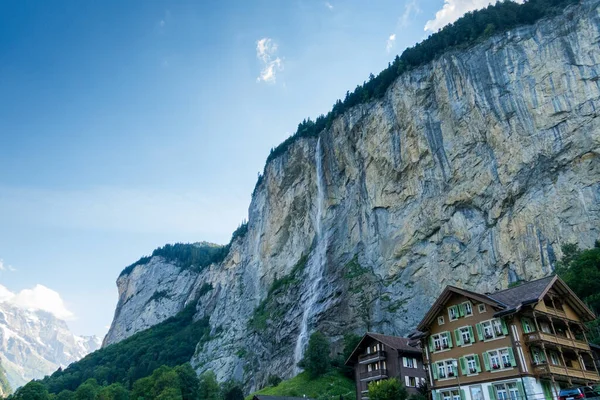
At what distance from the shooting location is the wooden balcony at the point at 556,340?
35875mm

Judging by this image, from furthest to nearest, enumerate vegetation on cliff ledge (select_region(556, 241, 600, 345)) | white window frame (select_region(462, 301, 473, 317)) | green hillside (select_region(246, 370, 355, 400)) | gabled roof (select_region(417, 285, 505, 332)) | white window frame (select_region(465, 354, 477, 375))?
green hillside (select_region(246, 370, 355, 400)), vegetation on cliff ledge (select_region(556, 241, 600, 345)), white window frame (select_region(462, 301, 473, 317)), white window frame (select_region(465, 354, 477, 375)), gabled roof (select_region(417, 285, 505, 332))

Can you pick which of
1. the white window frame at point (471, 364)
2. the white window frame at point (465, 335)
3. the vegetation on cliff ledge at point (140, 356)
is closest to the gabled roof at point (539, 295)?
the white window frame at point (465, 335)

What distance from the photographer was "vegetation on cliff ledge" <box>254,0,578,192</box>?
84625 millimetres

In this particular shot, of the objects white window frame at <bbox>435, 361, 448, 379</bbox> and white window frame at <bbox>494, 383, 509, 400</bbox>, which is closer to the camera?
white window frame at <bbox>494, 383, 509, 400</bbox>

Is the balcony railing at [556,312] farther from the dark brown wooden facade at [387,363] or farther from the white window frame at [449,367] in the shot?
the dark brown wooden facade at [387,363]

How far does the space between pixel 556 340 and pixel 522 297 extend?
385 cm

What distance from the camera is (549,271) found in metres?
62.1

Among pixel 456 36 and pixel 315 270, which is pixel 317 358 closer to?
pixel 315 270

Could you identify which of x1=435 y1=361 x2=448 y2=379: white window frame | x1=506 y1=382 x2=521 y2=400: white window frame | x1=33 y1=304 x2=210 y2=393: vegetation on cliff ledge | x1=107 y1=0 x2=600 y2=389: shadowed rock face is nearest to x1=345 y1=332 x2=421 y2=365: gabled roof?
x1=435 y1=361 x2=448 y2=379: white window frame

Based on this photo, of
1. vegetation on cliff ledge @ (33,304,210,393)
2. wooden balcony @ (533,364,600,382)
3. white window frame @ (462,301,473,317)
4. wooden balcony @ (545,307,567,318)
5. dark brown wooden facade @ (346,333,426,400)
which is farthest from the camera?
vegetation on cliff ledge @ (33,304,210,393)

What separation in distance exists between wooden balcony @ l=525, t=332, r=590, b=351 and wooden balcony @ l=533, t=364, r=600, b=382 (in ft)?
5.85

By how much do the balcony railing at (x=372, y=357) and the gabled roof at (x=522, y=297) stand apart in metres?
11.5

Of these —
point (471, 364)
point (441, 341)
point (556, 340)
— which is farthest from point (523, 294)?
point (441, 341)

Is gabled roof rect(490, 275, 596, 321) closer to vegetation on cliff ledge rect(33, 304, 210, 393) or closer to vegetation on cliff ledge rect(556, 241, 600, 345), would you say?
vegetation on cliff ledge rect(556, 241, 600, 345)
